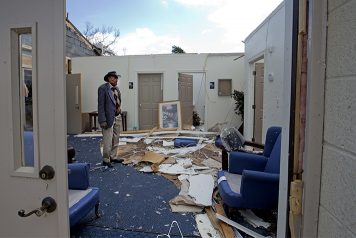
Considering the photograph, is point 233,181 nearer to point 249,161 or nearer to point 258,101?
point 249,161

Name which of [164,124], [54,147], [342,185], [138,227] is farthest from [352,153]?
[164,124]

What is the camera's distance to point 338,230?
0.66 m

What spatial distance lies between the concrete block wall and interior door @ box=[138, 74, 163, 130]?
7851mm

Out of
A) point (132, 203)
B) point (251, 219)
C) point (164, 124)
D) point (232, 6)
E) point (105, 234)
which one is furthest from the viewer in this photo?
point (164, 124)

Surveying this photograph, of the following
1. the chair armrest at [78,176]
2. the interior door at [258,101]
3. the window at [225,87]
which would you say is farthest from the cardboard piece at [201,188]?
the window at [225,87]

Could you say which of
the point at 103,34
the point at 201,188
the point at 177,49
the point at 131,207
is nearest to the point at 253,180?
the point at 201,188

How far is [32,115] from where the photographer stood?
0.99m

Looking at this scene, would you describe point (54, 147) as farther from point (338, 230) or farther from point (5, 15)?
point (338, 230)

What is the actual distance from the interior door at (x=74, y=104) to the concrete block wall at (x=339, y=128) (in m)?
8.09

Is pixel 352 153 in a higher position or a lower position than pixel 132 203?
higher

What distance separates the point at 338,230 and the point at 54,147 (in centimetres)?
91

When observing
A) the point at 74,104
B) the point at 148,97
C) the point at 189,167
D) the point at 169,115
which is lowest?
the point at 189,167

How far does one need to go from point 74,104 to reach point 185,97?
3.50 meters

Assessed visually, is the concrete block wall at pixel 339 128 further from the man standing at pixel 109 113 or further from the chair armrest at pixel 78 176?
the man standing at pixel 109 113
